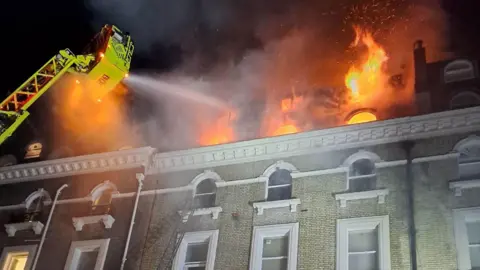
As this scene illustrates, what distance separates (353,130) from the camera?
62.8ft

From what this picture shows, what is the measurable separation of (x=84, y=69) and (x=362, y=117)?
39.3 ft

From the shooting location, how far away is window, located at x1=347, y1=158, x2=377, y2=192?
59.7 ft

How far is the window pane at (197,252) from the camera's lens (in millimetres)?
19266

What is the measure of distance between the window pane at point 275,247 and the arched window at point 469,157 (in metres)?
6.03

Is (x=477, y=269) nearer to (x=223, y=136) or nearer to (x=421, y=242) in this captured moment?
(x=421, y=242)

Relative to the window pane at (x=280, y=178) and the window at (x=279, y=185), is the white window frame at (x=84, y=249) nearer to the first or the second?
the window at (x=279, y=185)

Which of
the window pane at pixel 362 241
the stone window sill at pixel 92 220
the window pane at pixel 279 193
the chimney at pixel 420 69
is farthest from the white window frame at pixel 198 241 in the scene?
the chimney at pixel 420 69

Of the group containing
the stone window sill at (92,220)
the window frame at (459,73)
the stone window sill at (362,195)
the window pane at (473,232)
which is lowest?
the window pane at (473,232)

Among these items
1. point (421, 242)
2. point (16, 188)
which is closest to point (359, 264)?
point (421, 242)

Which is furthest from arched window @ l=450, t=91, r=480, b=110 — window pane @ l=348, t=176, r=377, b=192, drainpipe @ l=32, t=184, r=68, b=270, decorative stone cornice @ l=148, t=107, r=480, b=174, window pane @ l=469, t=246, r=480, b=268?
drainpipe @ l=32, t=184, r=68, b=270

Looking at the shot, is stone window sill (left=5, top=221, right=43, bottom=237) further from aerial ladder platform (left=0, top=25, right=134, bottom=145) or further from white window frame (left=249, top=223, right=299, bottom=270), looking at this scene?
white window frame (left=249, top=223, right=299, bottom=270)

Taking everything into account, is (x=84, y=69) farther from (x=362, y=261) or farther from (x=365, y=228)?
(x=362, y=261)

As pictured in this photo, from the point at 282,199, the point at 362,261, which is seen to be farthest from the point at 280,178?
the point at 362,261

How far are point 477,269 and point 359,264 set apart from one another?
333 centimetres
